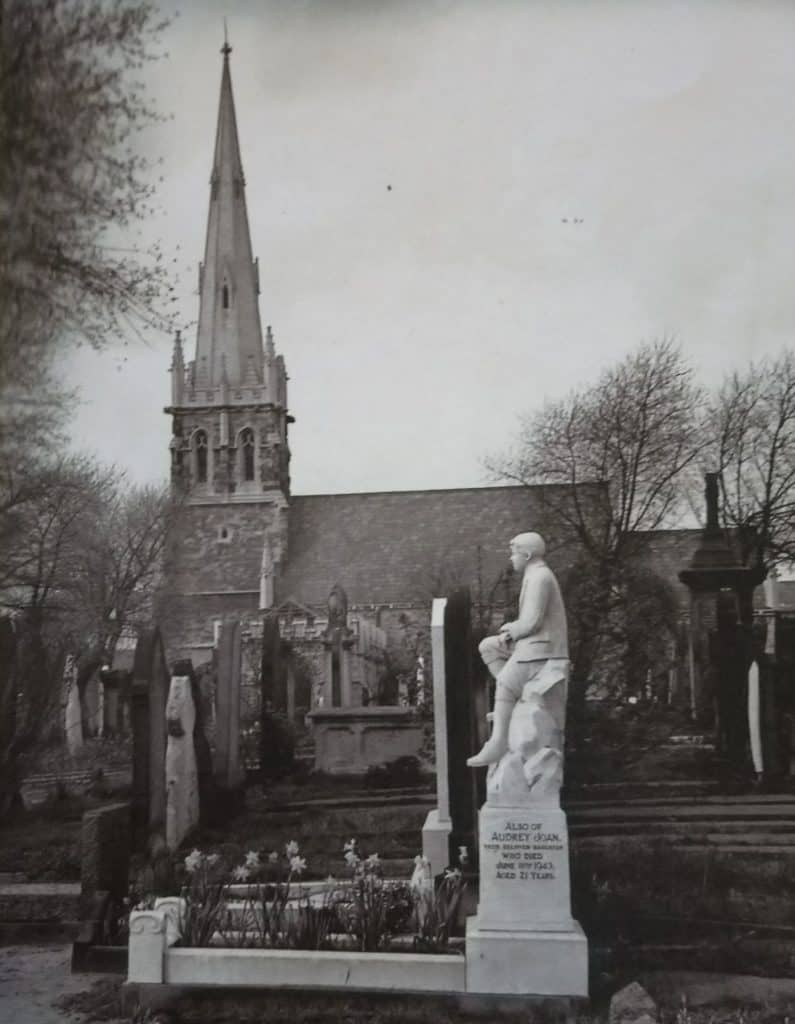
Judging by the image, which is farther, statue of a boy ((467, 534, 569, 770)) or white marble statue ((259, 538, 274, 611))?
white marble statue ((259, 538, 274, 611))

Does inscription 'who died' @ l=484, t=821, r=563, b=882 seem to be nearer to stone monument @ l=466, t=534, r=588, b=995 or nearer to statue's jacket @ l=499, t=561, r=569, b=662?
stone monument @ l=466, t=534, r=588, b=995

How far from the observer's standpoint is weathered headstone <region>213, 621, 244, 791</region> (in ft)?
13.7

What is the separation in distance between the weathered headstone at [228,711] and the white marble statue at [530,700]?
4.14 feet

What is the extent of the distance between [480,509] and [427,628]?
515 millimetres

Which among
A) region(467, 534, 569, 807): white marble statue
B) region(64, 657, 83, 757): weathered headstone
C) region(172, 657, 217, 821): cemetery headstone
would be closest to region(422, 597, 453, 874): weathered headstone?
region(467, 534, 569, 807): white marble statue

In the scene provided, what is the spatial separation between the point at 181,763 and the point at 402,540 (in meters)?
1.28

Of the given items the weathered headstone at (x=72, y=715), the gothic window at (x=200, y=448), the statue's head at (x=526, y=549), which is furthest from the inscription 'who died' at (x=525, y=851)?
the gothic window at (x=200, y=448)

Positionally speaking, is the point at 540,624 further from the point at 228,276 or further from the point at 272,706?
the point at 228,276

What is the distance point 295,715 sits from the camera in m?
4.27

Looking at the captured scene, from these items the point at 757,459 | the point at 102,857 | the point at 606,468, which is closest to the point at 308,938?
the point at 102,857

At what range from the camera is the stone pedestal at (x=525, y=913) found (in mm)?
3078

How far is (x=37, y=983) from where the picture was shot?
344 centimetres

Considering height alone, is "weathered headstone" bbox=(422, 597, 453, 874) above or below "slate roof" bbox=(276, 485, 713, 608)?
below

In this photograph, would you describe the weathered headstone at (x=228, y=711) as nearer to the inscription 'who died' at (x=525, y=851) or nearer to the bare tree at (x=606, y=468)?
the bare tree at (x=606, y=468)
